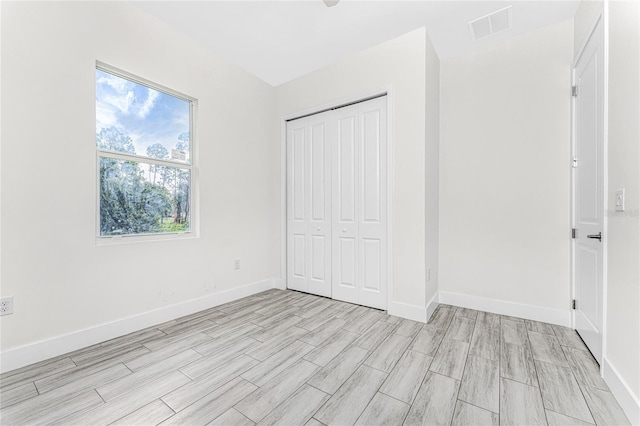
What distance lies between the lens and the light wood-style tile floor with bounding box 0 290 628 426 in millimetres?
1413

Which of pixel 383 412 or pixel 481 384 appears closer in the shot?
pixel 383 412

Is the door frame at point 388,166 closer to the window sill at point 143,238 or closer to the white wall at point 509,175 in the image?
the white wall at point 509,175

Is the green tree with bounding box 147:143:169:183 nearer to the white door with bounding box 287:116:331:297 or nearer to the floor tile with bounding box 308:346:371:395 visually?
the white door with bounding box 287:116:331:297

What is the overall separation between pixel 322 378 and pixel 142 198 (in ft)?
7.59

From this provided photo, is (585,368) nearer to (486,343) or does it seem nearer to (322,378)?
(486,343)

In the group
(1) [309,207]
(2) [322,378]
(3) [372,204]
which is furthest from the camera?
(1) [309,207]

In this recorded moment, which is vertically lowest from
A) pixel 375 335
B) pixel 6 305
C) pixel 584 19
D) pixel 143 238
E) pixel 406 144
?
pixel 375 335

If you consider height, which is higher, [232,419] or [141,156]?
[141,156]

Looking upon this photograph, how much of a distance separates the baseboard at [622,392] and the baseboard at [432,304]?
1246mm

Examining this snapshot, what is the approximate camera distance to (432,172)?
295 cm

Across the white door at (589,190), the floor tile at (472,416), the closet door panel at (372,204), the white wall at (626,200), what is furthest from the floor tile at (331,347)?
the white door at (589,190)

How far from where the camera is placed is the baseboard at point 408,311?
8.65 feet

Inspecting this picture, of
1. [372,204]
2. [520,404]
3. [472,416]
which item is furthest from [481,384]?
[372,204]

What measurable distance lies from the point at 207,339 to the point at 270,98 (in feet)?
10.5
